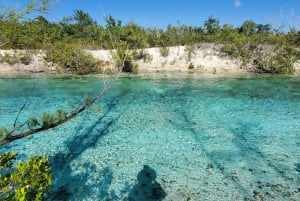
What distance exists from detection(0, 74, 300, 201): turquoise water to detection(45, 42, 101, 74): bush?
27.4ft

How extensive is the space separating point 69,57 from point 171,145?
68.6 ft

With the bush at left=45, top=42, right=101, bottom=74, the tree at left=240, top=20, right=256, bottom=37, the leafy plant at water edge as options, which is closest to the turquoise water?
the leafy plant at water edge

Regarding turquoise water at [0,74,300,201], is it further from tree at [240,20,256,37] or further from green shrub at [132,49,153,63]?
tree at [240,20,256,37]

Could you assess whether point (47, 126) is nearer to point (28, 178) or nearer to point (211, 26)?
point (28, 178)

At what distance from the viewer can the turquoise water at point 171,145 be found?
813 cm

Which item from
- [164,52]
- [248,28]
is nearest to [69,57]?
[164,52]

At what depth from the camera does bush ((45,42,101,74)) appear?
28.8 meters

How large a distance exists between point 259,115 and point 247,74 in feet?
48.3

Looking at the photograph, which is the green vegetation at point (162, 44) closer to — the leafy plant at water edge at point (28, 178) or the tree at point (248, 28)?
the tree at point (248, 28)

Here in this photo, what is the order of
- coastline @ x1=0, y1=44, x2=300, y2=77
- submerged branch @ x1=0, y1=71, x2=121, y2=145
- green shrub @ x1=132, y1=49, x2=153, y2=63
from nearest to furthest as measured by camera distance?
submerged branch @ x1=0, y1=71, x2=121, y2=145
coastline @ x1=0, y1=44, x2=300, y2=77
green shrub @ x1=132, y1=49, x2=153, y2=63

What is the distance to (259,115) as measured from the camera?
15.2 m

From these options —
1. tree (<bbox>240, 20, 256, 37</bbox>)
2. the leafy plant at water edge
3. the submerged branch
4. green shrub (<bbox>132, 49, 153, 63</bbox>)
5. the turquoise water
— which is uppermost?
tree (<bbox>240, 20, 256, 37</bbox>)

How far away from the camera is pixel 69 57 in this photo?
29.3 meters

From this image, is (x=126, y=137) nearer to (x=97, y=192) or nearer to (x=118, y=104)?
(x=97, y=192)
